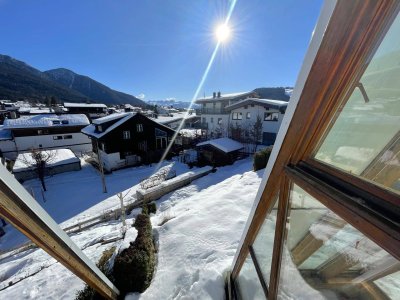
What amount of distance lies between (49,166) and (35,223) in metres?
20.3

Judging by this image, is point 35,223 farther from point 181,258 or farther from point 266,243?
point 181,258

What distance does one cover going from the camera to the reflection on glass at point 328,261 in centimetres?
100

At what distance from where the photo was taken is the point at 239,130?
22.9 m

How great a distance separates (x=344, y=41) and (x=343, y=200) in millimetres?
758

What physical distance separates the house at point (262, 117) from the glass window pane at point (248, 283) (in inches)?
762

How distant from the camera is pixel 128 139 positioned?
805 inches

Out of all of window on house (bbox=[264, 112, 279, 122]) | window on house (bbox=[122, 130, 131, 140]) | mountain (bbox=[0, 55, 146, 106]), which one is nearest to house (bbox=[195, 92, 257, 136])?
window on house (bbox=[264, 112, 279, 122])

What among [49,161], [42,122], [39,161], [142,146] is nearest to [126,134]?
[142,146]

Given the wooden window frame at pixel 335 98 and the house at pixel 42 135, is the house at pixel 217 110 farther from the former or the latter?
the wooden window frame at pixel 335 98

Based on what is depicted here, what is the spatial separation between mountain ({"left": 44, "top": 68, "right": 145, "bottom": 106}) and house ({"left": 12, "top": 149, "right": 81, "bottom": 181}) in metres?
121

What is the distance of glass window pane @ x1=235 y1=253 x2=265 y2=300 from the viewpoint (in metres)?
2.39

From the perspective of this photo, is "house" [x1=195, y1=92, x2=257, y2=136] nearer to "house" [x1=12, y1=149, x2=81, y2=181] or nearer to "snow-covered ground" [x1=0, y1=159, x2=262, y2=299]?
"house" [x1=12, y1=149, x2=81, y2=181]

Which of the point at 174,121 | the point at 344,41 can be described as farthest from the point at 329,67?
the point at 174,121

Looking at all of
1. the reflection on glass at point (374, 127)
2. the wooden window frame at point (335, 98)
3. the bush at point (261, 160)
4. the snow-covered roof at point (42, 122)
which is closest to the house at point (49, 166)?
the snow-covered roof at point (42, 122)
